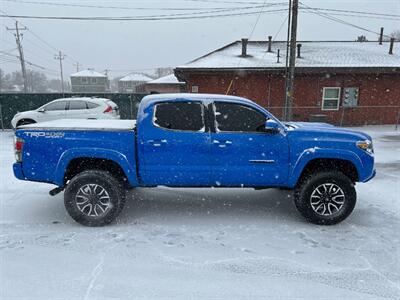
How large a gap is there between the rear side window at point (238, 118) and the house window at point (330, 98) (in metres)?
14.0

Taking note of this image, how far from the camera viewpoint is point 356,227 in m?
4.71

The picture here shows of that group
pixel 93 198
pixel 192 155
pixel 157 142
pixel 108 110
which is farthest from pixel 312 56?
pixel 93 198

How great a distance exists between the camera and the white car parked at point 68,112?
42.6 ft

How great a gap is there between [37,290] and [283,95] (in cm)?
1618

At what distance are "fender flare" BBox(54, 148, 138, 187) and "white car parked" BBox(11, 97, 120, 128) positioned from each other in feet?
29.2

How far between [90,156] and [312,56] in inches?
676

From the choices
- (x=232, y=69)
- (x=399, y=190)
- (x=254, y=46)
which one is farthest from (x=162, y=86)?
(x=399, y=190)

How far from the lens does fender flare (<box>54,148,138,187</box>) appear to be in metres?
4.47

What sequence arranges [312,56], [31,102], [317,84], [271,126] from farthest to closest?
[312,56]
[317,84]
[31,102]
[271,126]

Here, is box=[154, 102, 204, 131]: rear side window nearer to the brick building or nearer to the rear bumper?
the rear bumper

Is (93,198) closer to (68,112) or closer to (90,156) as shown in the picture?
(90,156)

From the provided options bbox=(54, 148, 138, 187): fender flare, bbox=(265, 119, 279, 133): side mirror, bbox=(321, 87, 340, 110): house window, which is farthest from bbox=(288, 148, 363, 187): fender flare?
bbox=(321, 87, 340, 110): house window

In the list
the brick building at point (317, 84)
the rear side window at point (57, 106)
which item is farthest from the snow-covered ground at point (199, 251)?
the brick building at point (317, 84)

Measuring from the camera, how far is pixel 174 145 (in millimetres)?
4582
